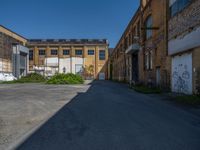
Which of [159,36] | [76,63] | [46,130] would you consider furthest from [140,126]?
[76,63]

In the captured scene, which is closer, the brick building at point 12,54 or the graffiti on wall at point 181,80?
the graffiti on wall at point 181,80

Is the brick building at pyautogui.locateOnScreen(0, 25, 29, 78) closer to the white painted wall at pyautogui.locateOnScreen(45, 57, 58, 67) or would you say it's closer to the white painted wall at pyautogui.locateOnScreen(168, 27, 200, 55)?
the white painted wall at pyautogui.locateOnScreen(45, 57, 58, 67)

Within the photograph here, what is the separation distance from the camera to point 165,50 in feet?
69.5

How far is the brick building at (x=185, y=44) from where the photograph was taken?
15.4m

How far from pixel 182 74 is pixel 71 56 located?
2127 inches

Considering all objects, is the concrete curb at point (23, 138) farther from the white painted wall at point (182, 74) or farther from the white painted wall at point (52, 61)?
the white painted wall at point (52, 61)

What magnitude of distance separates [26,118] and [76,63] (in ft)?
202

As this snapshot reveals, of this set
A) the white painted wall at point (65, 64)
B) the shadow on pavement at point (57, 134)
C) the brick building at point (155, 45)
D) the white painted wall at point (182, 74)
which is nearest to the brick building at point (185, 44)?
the white painted wall at point (182, 74)

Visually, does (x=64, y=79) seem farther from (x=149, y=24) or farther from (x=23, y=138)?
(x=23, y=138)

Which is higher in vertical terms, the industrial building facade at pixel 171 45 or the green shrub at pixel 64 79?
the industrial building facade at pixel 171 45

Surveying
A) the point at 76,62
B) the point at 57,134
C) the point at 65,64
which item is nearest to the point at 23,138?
the point at 57,134

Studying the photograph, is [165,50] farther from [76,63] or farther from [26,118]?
[76,63]

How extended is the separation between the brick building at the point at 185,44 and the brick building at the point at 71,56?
49.5 metres

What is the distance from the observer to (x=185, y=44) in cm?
1700
